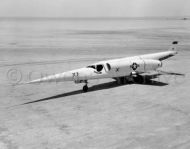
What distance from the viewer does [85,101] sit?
23.2 m

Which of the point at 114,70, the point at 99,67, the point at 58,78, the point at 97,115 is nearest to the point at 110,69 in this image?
the point at 114,70

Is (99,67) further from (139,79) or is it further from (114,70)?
(139,79)

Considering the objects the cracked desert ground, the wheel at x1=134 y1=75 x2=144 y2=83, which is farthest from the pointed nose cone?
the wheel at x1=134 y1=75 x2=144 y2=83

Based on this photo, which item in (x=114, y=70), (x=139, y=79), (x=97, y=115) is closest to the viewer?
(x=97, y=115)

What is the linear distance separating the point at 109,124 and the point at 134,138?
2504 mm

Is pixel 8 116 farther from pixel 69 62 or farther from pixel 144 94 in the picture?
pixel 69 62

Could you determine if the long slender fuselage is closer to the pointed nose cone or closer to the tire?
the pointed nose cone

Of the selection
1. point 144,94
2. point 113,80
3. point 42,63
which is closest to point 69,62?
point 42,63
